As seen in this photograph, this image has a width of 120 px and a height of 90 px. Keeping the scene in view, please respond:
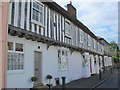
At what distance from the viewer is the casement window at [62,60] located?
1306 centimetres

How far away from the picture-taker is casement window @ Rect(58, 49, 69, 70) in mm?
13062

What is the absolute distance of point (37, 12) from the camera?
33.5ft

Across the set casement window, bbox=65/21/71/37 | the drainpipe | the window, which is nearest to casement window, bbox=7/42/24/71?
the drainpipe

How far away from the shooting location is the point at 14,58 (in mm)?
8094

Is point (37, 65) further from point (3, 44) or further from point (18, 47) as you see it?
point (3, 44)

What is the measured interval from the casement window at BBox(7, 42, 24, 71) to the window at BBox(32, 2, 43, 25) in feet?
7.11

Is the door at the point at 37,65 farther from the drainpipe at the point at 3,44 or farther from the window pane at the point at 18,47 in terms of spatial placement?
the drainpipe at the point at 3,44

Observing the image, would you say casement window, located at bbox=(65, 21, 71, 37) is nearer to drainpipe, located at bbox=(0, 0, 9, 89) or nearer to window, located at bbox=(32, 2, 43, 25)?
window, located at bbox=(32, 2, 43, 25)

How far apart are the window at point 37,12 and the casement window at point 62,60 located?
3678 millimetres

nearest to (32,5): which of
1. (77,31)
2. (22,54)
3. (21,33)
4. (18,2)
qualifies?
(18,2)

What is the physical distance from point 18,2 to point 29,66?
11.4ft

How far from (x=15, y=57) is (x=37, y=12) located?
11.4ft

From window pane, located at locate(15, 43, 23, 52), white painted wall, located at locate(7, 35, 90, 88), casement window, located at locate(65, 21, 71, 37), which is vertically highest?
casement window, located at locate(65, 21, 71, 37)

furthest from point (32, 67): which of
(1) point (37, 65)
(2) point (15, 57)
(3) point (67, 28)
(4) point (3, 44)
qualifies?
(3) point (67, 28)
